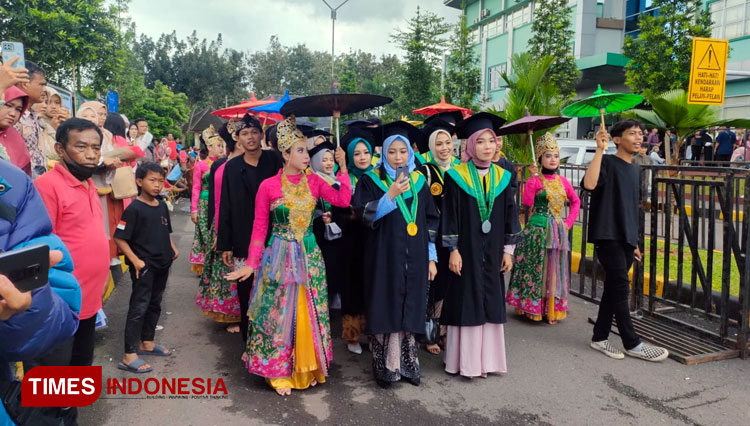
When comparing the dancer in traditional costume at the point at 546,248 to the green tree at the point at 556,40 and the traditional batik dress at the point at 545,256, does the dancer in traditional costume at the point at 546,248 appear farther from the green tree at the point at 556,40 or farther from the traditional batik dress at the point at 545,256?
the green tree at the point at 556,40

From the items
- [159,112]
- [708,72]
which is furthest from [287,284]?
[159,112]

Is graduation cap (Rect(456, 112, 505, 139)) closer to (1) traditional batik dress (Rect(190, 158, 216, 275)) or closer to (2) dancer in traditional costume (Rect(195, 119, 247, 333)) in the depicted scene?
(2) dancer in traditional costume (Rect(195, 119, 247, 333))

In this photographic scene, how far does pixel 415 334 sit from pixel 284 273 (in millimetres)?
1155

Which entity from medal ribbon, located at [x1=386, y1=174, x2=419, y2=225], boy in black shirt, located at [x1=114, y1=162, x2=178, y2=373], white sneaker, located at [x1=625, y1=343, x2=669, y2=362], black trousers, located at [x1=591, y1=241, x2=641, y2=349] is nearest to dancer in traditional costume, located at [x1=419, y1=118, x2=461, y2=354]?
medal ribbon, located at [x1=386, y1=174, x2=419, y2=225]

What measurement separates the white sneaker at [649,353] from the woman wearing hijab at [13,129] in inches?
193

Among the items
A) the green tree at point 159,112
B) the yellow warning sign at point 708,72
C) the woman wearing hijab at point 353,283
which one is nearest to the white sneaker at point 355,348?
the woman wearing hijab at point 353,283

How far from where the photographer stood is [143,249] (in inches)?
179

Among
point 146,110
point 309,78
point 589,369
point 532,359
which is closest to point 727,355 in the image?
point 589,369

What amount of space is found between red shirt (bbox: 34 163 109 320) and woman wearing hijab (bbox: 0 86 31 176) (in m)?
0.27

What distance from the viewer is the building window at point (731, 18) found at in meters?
18.7

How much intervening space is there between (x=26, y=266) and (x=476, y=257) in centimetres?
361

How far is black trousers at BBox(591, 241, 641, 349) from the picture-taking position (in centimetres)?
492

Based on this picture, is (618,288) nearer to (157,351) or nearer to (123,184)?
(157,351)

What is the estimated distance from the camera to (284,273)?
4.20 m
